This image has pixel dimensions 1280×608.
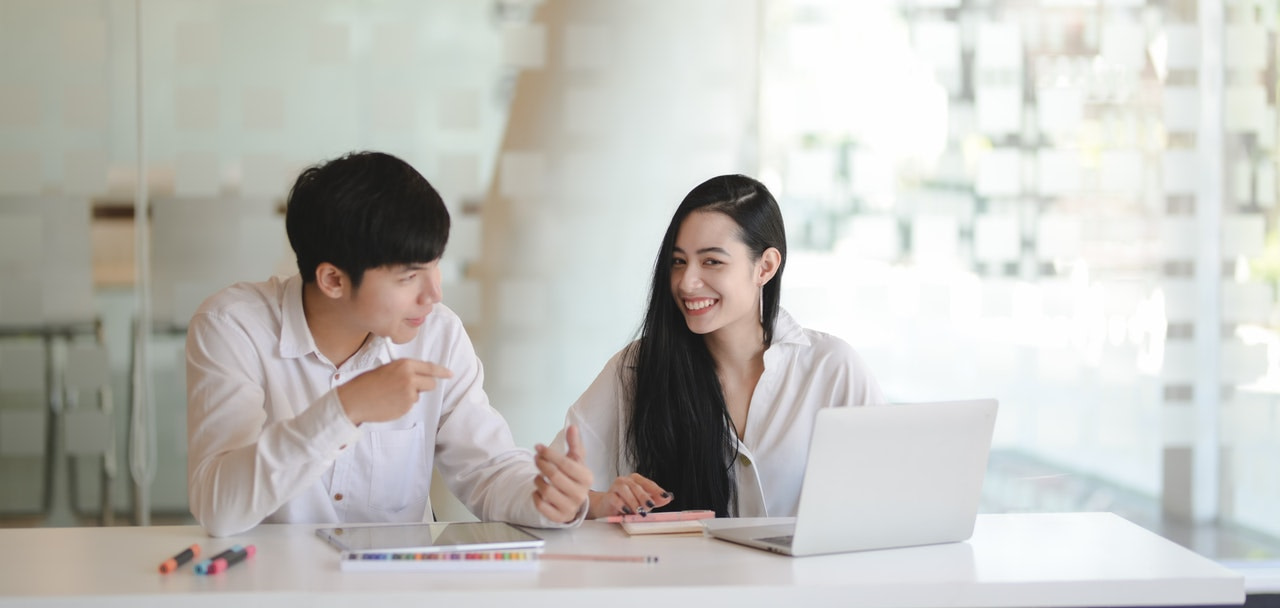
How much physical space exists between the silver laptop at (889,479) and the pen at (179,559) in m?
0.77

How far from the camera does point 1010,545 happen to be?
6.13 ft

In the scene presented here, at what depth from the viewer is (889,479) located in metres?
1.76

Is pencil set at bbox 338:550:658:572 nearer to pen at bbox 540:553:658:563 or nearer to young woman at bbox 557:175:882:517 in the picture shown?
pen at bbox 540:553:658:563

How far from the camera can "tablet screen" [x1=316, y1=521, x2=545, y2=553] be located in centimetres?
169

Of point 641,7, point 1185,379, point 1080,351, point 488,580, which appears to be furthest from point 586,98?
point 488,580

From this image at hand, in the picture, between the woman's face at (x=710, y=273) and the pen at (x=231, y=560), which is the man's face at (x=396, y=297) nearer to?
the pen at (x=231, y=560)

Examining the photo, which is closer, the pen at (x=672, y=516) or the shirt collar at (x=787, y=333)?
the pen at (x=672, y=516)

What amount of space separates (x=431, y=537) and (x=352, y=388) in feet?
0.82

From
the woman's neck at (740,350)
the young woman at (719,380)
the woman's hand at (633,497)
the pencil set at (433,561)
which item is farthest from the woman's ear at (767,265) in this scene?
the pencil set at (433,561)

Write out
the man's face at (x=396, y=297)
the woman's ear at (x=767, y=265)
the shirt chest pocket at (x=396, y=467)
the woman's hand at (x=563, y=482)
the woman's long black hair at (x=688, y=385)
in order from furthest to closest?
1. the woman's ear at (x=767, y=265)
2. the woman's long black hair at (x=688, y=385)
3. the shirt chest pocket at (x=396, y=467)
4. the man's face at (x=396, y=297)
5. the woman's hand at (x=563, y=482)

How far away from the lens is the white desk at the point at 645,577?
60.1 inches

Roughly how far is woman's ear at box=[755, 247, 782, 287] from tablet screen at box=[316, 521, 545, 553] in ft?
3.10

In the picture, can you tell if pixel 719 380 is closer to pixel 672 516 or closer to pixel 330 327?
pixel 672 516

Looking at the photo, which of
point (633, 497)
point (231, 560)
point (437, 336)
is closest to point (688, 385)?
point (633, 497)
